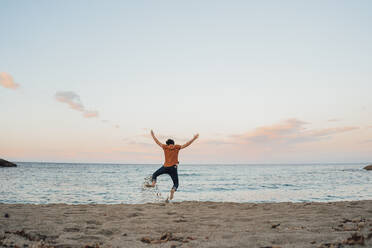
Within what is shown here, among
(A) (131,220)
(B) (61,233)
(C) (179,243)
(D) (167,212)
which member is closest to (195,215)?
(D) (167,212)

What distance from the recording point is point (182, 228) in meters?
A: 5.54

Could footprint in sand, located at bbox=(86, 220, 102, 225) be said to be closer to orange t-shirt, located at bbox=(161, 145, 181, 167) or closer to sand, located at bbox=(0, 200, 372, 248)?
sand, located at bbox=(0, 200, 372, 248)

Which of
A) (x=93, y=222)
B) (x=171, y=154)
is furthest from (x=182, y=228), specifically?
(x=171, y=154)

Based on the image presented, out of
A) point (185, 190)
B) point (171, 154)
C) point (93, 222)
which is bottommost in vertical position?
point (185, 190)

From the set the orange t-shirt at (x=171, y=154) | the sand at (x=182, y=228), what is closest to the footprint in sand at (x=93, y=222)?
the sand at (x=182, y=228)

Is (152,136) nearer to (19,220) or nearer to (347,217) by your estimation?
(19,220)

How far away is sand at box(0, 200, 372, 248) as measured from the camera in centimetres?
436

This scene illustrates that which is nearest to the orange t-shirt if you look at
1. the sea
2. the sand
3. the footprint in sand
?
the sea

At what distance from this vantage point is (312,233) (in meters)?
4.83

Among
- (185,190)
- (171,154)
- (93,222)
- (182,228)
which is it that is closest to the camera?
(182,228)

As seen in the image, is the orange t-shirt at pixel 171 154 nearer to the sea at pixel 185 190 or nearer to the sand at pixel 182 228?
the sea at pixel 185 190

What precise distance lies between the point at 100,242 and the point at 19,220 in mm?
2688

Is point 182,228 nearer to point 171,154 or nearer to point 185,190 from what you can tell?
point 171,154

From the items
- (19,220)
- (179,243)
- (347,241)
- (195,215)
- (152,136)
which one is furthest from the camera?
(152,136)
